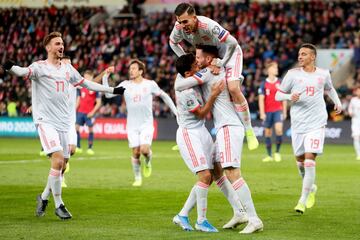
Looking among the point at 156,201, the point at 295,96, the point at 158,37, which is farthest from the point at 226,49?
the point at 158,37

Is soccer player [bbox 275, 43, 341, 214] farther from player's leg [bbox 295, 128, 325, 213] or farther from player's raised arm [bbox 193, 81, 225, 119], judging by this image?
player's raised arm [bbox 193, 81, 225, 119]

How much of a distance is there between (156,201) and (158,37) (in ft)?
106

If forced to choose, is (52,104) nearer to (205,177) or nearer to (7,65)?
(7,65)

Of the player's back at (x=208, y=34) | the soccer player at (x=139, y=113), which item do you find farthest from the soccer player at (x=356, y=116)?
the player's back at (x=208, y=34)

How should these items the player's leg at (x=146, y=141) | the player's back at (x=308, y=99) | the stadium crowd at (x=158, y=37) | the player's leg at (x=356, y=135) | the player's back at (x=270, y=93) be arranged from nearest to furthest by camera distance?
the player's back at (x=308, y=99)
the player's leg at (x=146, y=141)
the player's back at (x=270, y=93)
the player's leg at (x=356, y=135)
the stadium crowd at (x=158, y=37)

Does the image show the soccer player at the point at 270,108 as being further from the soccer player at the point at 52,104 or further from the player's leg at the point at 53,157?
the player's leg at the point at 53,157

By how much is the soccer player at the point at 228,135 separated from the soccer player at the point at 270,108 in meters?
15.0

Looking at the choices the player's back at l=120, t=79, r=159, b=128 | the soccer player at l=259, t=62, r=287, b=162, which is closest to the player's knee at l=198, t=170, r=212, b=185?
the player's back at l=120, t=79, r=159, b=128

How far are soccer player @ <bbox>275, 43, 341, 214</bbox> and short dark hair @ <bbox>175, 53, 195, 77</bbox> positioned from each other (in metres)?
3.07

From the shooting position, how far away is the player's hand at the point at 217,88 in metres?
11.9

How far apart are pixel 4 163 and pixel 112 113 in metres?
16.6

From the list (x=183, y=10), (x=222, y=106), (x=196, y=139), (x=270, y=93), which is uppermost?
(x=183, y=10)

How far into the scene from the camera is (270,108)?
91.7ft

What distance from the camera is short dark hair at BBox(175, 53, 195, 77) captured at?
39.4 feet
